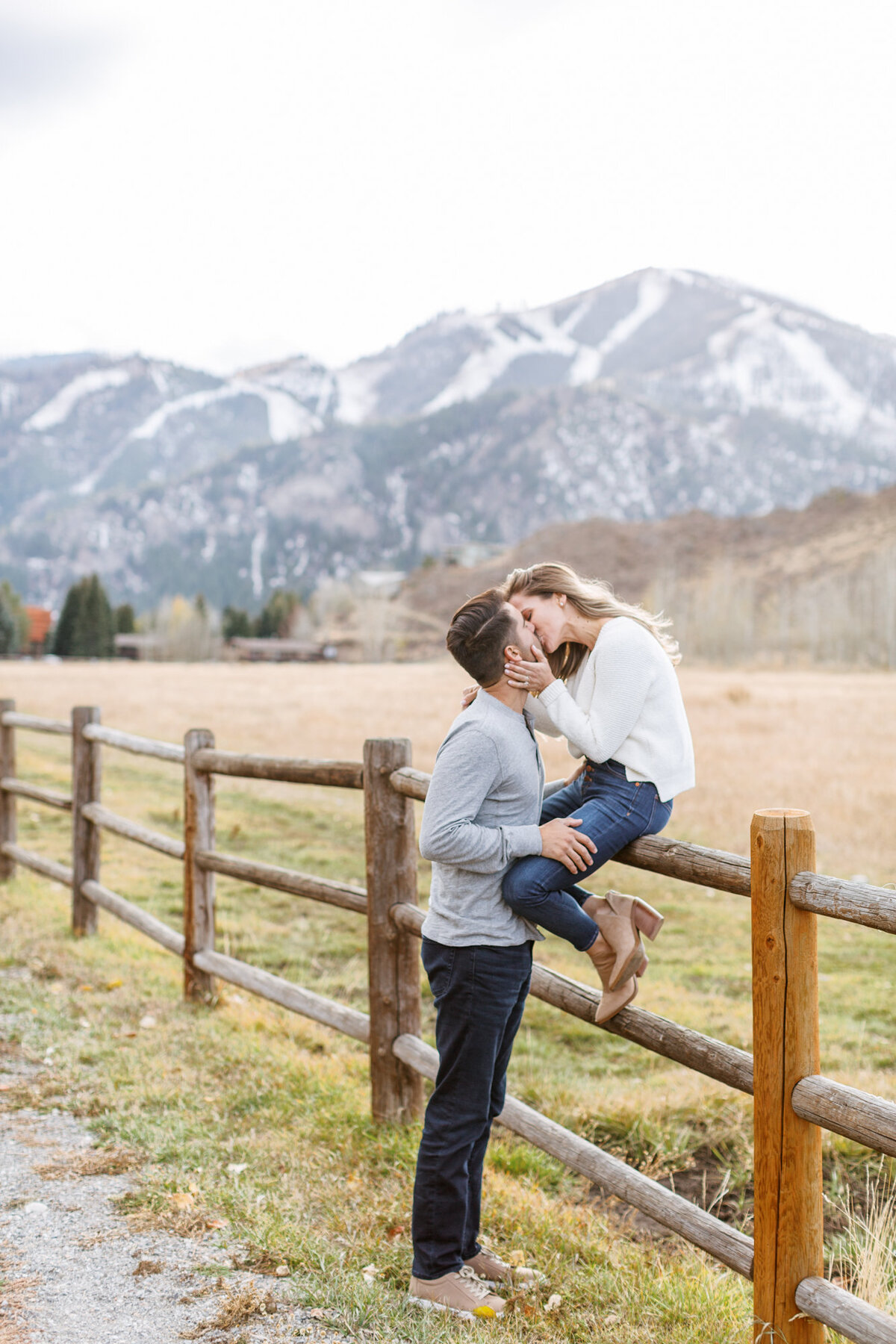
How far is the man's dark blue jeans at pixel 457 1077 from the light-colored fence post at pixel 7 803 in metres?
7.04

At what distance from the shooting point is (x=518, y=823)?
322 centimetres

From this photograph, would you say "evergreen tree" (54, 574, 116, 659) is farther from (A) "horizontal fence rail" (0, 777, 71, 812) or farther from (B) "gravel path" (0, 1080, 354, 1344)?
(B) "gravel path" (0, 1080, 354, 1344)

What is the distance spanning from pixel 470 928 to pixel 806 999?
0.98 m

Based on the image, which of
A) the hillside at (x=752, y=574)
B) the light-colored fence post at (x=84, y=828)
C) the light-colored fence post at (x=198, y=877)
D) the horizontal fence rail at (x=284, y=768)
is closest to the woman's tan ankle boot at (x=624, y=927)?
the horizontal fence rail at (x=284, y=768)

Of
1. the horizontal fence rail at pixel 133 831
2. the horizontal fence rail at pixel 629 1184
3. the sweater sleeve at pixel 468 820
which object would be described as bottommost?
the horizontal fence rail at pixel 629 1184

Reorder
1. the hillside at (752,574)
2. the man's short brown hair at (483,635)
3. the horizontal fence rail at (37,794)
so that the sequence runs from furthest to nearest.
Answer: the hillside at (752,574) → the horizontal fence rail at (37,794) → the man's short brown hair at (483,635)

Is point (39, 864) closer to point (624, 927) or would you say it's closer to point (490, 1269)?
point (490, 1269)

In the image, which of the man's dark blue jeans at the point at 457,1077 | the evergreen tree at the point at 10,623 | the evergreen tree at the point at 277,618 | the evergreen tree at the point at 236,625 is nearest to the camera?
the man's dark blue jeans at the point at 457,1077

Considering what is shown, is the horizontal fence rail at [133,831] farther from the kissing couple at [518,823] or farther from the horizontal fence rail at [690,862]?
the horizontal fence rail at [690,862]

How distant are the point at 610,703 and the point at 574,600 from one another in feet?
1.21

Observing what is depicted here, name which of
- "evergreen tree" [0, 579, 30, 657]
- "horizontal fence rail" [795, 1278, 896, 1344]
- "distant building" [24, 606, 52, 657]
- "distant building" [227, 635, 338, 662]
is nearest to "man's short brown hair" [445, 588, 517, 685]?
"horizontal fence rail" [795, 1278, 896, 1344]

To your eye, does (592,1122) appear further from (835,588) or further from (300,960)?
(835,588)

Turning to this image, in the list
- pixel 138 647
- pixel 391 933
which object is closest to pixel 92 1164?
pixel 391 933

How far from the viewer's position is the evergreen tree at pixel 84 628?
340ft
